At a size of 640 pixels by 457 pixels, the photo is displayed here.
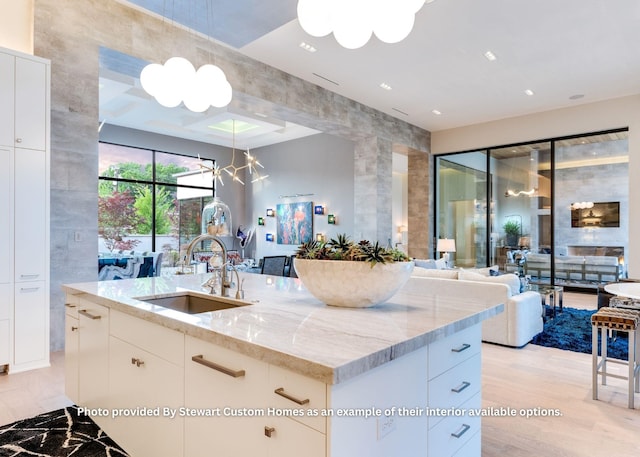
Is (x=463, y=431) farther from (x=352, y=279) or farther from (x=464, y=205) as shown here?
(x=464, y=205)

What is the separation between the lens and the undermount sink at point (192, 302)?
2041 mm

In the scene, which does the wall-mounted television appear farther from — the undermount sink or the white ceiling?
the undermount sink

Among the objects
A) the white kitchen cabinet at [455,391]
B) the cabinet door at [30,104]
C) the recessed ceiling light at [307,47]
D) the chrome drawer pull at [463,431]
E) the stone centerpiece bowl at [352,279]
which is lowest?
the chrome drawer pull at [463,431]

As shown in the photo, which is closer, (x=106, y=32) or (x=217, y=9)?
(x=217, y=9)

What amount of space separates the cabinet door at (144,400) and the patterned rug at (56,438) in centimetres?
27

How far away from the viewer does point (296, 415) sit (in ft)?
3.62

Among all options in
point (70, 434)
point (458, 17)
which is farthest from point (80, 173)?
point (458, 17)

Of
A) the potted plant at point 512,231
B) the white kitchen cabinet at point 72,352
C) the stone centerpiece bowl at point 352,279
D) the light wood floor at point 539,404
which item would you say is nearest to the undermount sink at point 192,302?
the stone centerpiece bowl at point 352,279

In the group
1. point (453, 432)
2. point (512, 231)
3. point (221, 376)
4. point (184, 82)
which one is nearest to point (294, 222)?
point (512, 231)

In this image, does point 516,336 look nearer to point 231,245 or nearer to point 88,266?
point 88,266

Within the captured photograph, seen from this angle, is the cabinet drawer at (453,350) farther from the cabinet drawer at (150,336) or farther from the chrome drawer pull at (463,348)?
the cabinet drawer at (150,336)

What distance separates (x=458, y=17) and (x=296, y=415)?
4692 millimetres

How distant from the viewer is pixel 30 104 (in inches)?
134

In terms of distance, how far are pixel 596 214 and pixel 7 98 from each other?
9.35 metres
